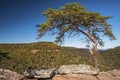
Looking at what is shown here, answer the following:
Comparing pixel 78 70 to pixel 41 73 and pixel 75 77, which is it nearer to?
pixel 75 77

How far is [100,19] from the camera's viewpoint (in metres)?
26.0

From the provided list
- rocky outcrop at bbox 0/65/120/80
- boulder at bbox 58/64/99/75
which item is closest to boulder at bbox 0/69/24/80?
rocky outcrop at bbox 0/65/120/80

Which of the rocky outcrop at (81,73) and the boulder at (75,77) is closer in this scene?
the boulder at (75,77)

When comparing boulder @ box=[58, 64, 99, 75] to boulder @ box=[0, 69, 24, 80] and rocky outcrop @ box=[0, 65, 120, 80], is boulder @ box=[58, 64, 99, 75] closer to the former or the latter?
rocky outcrop @ box=[0, 65, 120, 80]

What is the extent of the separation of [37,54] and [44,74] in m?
80.3

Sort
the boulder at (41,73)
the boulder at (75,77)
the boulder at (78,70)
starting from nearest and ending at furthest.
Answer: the boulder at (75,77), the boulder at (41,73), the boulder at (78,70)

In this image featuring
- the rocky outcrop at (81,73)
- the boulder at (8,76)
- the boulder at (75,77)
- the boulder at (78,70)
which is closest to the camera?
the boulder at (75,77)

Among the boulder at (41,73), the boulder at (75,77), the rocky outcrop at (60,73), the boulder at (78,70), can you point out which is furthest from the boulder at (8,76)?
the boulder at (78,70)

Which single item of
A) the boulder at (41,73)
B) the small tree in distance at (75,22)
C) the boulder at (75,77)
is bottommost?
the boulder at (75,77)

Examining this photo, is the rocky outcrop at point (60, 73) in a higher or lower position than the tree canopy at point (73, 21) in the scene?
lower

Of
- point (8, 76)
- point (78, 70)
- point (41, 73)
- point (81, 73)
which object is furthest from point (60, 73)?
point (8, 76)

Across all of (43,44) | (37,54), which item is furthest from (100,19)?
(43,44)

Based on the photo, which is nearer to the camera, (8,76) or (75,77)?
(75,77)

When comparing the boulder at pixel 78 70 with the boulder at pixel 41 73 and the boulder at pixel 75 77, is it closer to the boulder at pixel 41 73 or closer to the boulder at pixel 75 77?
the boulder at pixel 75 77
